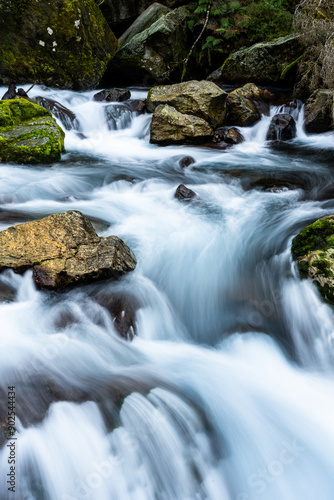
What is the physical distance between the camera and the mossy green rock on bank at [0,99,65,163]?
20.1 ft

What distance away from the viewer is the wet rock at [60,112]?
826 cm

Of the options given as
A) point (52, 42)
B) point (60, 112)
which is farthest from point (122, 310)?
point (52, 42)

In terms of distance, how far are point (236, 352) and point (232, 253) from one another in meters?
1.64

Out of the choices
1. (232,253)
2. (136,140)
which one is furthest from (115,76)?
(232,253)

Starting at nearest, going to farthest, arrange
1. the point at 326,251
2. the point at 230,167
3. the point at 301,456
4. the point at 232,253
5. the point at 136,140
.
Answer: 1. the point at 301,456
2. the point at 326,251
3. the point at 232,253
4. the point at 230,167
5. the point at 136,140

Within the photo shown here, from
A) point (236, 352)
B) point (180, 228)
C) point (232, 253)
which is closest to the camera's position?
point (236, 352)

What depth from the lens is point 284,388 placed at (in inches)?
104

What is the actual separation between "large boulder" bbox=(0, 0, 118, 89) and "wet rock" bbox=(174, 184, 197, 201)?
6.62 m

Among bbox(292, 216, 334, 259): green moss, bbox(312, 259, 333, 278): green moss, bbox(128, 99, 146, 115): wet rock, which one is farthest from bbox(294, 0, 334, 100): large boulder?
bbox(312, 259, 333, 278): green moss

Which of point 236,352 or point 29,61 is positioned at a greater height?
point 29,61

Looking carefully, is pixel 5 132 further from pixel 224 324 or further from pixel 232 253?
pixel 224 324

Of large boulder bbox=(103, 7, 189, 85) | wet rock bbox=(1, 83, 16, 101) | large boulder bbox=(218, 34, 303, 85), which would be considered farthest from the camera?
large boulder bbox=(103, 7, 189, 85)

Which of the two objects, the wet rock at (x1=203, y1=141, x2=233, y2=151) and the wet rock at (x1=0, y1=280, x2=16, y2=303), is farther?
the wet rock at (x1=203, y1=141, x2=233, y2=151)

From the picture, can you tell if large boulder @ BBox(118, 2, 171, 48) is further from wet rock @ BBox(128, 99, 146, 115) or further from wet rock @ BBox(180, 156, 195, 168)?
wet rock @ BBox(180, 156, 195, 168)
